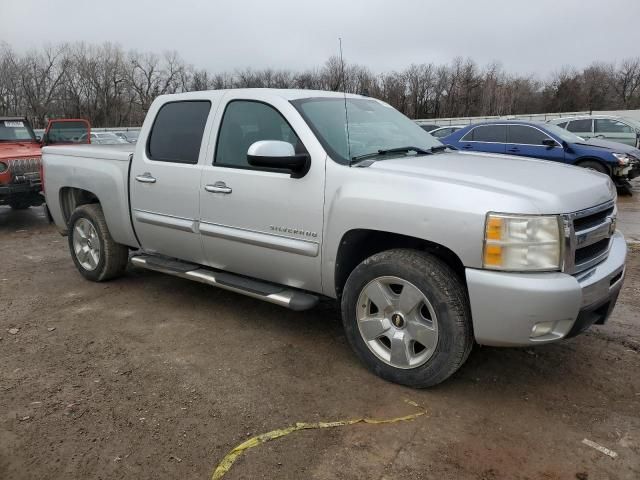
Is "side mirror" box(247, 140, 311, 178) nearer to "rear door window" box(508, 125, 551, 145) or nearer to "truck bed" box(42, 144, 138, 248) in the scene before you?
"truck bed" box(42, 144, 138, 248)

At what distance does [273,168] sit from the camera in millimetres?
3662

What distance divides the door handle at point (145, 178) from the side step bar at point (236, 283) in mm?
723

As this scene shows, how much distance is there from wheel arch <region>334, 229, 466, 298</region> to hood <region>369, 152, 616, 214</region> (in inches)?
16.2

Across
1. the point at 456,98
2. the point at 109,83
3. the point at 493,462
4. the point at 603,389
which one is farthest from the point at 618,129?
the point at 109,83

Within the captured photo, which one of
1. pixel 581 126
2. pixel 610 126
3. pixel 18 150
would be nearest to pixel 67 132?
pixel 18 150

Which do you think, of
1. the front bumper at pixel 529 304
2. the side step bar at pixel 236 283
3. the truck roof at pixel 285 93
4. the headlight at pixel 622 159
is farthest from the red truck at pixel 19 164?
the headlight at pixel 622 159

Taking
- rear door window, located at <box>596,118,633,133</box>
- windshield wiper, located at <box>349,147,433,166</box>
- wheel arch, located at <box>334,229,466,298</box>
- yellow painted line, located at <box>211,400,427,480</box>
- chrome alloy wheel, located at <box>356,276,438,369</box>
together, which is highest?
rear door window, located at <box>596,118,633,133</box>

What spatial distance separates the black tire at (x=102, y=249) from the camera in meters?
5.20

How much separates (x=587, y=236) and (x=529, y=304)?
2.00ft

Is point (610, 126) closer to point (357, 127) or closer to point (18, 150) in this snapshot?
point (357, 127)

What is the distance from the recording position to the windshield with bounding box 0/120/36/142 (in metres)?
10.1

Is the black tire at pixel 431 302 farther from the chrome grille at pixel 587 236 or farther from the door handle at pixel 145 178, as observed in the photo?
the door handle at pixel 145 178

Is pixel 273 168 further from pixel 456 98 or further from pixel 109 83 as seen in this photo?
pixel 109 83

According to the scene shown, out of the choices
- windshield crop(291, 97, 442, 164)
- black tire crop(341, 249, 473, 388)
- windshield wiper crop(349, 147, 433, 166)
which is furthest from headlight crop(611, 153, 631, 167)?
black tire crop(341, 249, 473, 388)
